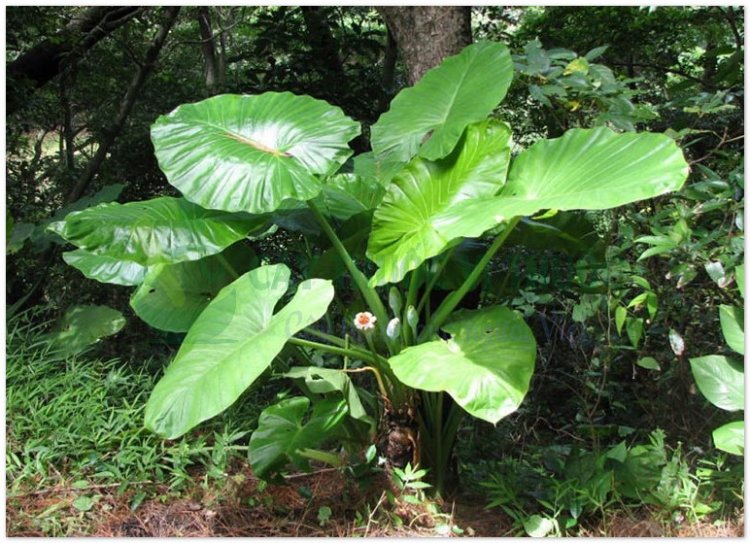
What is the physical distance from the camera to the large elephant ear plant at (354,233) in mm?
1575

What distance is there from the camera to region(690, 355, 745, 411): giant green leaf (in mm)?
1809

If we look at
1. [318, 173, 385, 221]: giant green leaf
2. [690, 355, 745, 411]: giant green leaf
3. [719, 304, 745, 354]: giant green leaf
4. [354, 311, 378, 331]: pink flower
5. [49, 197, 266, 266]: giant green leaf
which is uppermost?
[49, 197, 266, 266]: giant green leaf

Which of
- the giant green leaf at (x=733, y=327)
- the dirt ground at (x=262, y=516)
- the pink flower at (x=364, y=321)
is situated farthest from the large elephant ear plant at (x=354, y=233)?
the giant green leaf at (x=733, y=327)

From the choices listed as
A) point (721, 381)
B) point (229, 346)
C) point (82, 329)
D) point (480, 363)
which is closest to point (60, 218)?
point (82, 329)

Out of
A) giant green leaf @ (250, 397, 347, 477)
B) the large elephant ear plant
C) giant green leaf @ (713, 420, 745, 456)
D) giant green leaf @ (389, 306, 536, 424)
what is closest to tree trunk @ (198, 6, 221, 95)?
the large elephant ear plant

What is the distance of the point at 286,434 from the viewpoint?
6.18 feet

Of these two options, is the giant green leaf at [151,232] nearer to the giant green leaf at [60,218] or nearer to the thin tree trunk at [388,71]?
the giant green leaf at [60,218]

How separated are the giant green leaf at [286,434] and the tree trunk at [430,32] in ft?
3.99

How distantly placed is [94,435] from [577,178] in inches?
61.0

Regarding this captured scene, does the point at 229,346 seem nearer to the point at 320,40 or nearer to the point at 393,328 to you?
the point at 393,328

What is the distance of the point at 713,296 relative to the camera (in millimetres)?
2207

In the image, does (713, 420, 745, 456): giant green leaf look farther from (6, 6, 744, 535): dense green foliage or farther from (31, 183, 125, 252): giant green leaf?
(31, 183, 125, 252): giant green leaf

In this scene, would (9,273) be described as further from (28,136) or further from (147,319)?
(147,319)

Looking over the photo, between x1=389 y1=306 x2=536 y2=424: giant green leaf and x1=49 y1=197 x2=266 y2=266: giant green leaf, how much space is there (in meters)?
0.59
